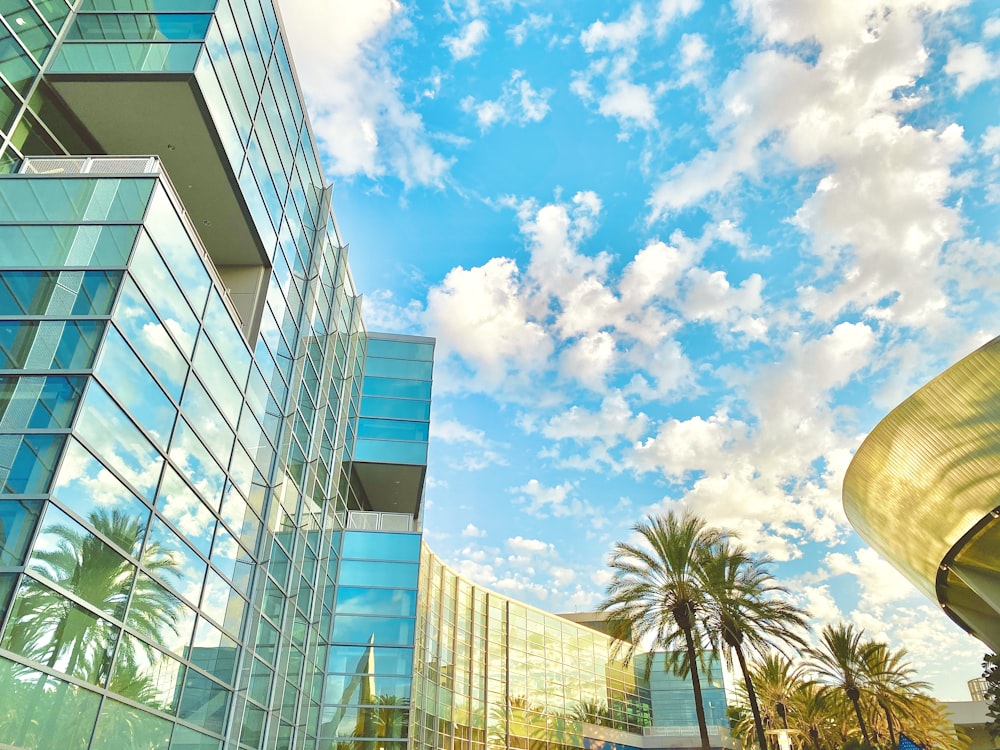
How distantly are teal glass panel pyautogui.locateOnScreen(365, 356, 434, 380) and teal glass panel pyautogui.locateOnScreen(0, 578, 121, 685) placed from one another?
1849cm

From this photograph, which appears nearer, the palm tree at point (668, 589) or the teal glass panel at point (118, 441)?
the teal glass panel at point (118, 441)

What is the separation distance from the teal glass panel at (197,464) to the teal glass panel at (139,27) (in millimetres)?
7353

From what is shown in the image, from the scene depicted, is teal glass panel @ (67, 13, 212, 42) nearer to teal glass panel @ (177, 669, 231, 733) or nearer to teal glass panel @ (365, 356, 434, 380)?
teal glass panel @ (177, 669, 231, 733)

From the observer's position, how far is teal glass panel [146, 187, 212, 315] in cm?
1156

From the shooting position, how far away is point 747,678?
30.3 m

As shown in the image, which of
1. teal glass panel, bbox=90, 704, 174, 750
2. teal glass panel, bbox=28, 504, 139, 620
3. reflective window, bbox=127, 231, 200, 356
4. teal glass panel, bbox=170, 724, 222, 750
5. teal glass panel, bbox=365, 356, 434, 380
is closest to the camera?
teal glass panel, bbox=28, 504, 139, 620

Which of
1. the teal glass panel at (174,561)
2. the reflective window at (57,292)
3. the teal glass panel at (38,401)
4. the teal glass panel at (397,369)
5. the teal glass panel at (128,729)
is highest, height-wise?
the teal glass panel at (397,369)

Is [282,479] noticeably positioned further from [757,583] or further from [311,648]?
[757,583]

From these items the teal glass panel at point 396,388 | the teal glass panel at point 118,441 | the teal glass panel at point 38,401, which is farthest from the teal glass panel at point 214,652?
the teal glass panel at point 396,388

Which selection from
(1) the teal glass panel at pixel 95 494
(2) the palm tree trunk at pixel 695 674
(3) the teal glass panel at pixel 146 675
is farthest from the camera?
(2) the palm tree trunk at pixel 695 674

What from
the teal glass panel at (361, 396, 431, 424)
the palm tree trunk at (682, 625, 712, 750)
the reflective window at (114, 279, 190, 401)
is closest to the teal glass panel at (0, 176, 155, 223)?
the reflective window at (114, 279, 190, 401)

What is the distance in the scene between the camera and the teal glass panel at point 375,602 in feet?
74.0

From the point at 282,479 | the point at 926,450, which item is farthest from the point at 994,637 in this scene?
the point at 282,479

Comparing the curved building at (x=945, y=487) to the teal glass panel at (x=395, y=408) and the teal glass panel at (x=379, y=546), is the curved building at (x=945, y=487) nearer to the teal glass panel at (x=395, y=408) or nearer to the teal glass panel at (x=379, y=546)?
the teal glass panel at (x=395, y=408)
